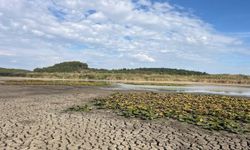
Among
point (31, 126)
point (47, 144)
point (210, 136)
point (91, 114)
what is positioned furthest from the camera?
point (91, 114)

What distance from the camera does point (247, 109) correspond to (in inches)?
936

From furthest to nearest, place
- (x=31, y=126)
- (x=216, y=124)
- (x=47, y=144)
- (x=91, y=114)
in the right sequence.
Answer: (x=91, y=114) < (x=216, y=124) < (x=31, y=126) < (x=47, y=144)

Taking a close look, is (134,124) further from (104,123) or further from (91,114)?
(91,114)

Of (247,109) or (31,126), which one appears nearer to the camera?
(31,126)

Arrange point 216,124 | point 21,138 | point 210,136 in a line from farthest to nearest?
point 216,124, point 210,136, point 21,138

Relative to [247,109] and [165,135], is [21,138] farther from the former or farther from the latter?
[247,109]

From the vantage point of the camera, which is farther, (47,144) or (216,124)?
(216,124)

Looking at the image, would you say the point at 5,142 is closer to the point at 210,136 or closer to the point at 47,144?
the point at 47,144

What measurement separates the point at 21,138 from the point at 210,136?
7.83 metres

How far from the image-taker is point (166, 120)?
19172 millimetres

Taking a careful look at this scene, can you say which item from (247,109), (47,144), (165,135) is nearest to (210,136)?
(165,135)

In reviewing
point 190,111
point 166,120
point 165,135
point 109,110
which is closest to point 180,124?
point 166,120

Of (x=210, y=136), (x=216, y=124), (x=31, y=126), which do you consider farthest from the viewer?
(x=216, y=124)

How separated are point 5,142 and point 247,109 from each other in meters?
16.4
